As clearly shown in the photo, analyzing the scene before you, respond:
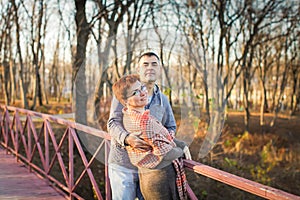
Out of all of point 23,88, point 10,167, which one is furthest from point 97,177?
point 23,88

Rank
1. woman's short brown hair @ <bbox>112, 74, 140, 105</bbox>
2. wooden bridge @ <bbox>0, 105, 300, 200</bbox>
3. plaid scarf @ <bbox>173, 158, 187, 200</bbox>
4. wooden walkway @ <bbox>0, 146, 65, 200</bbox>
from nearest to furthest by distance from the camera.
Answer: wooden bridge @ <bbox>0, 105, 300, 200</bbox>, woman's short brown hair @ <bbox>112, 74, 140, 105</bbox>, plaid scarf @ <bbox>173, 158, 187, 200</bbox>, wooden walkway @ <bbox>0, 146, 65, 200</bbox>

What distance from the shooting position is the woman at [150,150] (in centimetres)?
187

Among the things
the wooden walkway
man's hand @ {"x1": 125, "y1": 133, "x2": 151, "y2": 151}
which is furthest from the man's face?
the wooden walkway

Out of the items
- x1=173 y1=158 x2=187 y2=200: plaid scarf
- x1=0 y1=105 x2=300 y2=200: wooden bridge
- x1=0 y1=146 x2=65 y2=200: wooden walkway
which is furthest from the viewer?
x1=0 y1=146 x2=65 y2=200: wooden walkway

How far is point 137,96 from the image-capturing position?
1.87 metres

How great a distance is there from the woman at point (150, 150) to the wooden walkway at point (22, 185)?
6.87 ft

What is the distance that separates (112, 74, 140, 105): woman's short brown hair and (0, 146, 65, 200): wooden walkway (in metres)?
2.25

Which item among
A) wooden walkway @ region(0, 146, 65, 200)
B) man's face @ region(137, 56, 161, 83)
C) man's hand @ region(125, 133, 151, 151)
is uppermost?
man's face @ region(137, 56, 161, 83)

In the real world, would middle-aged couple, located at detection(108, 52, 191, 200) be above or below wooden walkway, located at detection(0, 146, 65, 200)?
above

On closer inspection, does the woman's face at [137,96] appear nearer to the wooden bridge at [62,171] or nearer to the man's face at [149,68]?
the man's face at [149,68]

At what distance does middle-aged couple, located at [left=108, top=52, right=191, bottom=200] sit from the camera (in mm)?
1880

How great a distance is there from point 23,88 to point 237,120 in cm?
1004

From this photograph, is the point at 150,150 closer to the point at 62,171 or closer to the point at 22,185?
the point at 62,171

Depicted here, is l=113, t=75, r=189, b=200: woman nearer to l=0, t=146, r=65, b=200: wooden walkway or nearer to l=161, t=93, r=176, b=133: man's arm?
l=161, t=93, r=176, b=133: man's arm
